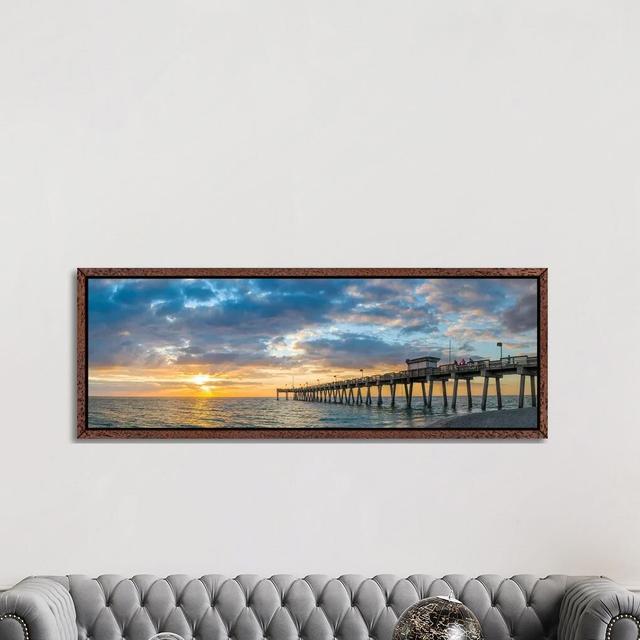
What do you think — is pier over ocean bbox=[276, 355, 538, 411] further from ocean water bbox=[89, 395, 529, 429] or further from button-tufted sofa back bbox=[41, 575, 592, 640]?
button-tufted sofa back bbox=[41, 575, 592, 640]

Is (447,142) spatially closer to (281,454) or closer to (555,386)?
(555,386)

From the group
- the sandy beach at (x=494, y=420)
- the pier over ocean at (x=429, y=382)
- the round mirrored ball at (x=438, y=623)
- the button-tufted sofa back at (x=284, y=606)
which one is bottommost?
the button-tufted sofa back at (x=284, y=606)

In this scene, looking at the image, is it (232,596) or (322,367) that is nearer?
(232,596)

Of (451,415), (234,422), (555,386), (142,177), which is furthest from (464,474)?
(142,177)

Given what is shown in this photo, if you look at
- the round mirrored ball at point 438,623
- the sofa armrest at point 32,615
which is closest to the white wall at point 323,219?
the sofa armrest at point 32,615

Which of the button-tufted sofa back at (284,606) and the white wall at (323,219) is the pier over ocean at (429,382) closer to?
the white wall at (323,219)
